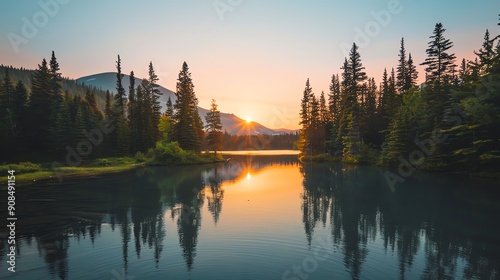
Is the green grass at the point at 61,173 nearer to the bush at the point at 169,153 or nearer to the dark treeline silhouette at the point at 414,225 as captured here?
the bush at the point at 169,153

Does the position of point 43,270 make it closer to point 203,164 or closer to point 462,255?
point 462,255

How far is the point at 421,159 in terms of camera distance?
53.1 meters

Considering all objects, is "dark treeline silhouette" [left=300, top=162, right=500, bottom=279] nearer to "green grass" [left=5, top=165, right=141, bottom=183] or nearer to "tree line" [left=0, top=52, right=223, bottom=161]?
"green grass" [left=5, top=165, right=141, bottom=183]

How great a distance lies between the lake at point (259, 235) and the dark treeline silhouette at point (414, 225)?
0.27 ft

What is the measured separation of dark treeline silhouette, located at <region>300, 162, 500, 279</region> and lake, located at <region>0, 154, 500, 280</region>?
81mm

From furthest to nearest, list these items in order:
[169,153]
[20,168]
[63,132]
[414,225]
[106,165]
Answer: [169,153] → [63,132] → [106,165] → [20,168] → [414,225]

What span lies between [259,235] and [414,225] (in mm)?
10589

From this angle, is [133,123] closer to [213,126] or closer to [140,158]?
[140,158]

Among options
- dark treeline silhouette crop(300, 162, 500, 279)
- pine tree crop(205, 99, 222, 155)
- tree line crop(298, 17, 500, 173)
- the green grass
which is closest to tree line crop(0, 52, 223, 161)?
pine tree crop(205, 99, 222, 155)

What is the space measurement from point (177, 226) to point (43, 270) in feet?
27.3

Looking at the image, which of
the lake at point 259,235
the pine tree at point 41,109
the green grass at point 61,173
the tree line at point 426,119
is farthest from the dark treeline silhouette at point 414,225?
the pine tree at point 41,109

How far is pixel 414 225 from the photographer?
781 inches

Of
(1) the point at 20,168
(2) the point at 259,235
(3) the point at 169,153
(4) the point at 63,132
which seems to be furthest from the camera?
(3) the point at 169,153

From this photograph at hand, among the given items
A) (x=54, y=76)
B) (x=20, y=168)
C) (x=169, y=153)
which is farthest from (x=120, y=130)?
(x=20, y=168)
